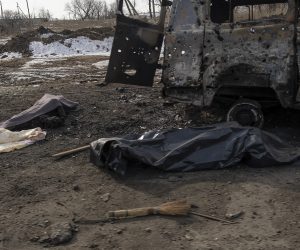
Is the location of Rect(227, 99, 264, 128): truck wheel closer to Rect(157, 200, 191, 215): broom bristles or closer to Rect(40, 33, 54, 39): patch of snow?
Rect(157, 200, 191, 215): broom bristles

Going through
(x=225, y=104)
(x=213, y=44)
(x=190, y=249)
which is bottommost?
(x=190, y=249)

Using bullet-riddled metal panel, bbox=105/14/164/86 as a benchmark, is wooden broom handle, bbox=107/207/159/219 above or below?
below

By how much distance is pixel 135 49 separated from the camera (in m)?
7.24

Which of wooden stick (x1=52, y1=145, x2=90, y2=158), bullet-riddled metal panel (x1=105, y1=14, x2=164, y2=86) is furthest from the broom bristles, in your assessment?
bullet-riddled metal panel (x1=105, y1=14, x2=164, y2=86)

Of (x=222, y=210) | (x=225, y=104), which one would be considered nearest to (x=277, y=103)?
(x=225, y=104)

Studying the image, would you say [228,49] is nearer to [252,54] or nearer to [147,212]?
[252,54]

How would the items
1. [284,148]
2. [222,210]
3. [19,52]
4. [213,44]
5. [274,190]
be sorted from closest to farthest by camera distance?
[222,210] < [274,190] < [284,148] < [213,44] < [19,52]

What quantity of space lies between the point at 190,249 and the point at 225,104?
3.68m

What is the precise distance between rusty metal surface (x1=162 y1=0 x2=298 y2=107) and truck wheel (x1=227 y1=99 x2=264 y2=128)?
0.22 meters

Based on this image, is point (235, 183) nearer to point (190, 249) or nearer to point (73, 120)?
point (190, 249)

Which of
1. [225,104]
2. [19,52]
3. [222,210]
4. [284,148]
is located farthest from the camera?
[19,52]

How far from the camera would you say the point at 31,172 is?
5844 mm

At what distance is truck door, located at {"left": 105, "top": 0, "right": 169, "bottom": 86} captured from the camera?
7133 millimetres

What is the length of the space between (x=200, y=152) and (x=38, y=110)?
11.1ft
